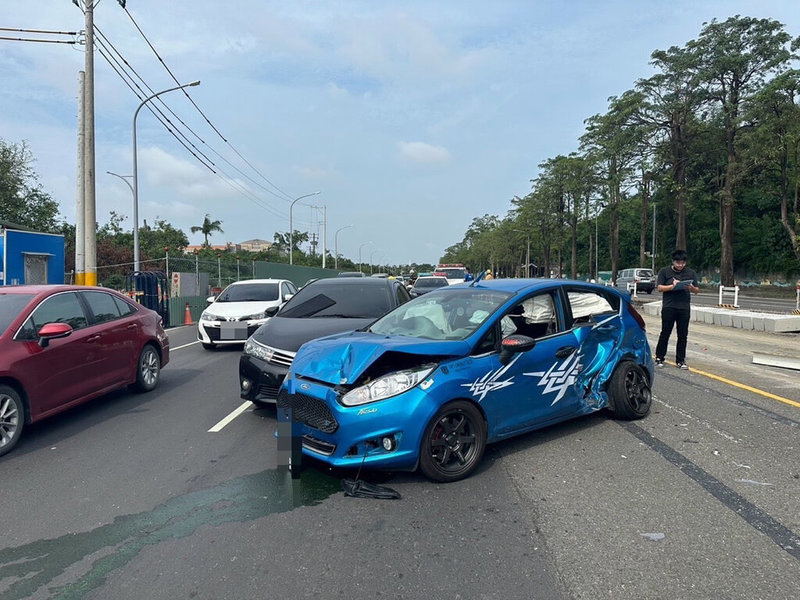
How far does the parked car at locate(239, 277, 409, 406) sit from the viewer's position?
607 centimetres

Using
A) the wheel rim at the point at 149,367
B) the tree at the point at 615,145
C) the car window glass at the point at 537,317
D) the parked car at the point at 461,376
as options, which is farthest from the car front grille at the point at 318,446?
the tree at the point at 615,145

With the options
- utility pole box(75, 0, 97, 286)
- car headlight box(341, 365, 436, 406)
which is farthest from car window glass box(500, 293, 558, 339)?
utility pole box(75, 0, 97, 286)

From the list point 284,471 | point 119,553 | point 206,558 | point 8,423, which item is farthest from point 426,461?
point 8,423

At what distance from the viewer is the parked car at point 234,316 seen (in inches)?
445

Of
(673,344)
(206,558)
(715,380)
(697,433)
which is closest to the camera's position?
(206,558)

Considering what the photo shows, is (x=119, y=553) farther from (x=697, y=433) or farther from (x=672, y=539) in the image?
(x=697, y=433)

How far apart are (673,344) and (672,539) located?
10.0m

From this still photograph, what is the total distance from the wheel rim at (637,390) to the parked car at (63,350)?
5694 mm

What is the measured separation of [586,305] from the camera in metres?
5.90

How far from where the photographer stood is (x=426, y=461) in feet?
13.8

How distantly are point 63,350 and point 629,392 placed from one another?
5817 millimetres

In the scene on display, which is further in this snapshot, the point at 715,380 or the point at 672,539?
the point at 715,380

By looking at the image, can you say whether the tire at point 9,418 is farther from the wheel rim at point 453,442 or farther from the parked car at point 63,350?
the wheel rim at point 453,442

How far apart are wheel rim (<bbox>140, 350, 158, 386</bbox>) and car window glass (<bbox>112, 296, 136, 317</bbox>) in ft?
1.97
